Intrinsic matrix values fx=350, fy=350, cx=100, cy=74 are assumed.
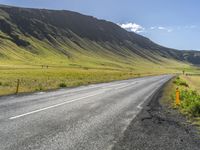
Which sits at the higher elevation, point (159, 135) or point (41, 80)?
point (159, 135)

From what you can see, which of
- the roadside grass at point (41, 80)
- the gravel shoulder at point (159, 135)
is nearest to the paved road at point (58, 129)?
the gravel shoulder at point (159, 135)

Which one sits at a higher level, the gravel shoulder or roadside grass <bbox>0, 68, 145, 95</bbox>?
the gravel shoulder

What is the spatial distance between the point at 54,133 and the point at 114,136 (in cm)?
175

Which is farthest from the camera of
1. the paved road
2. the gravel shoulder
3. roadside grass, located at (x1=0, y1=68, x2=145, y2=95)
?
roadside grass, located at (x1=0, y1=68, x2=145, y2=95)

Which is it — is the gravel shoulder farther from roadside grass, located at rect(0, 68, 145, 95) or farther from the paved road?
roadside grass, located at rect(0, 68, 145, 95)

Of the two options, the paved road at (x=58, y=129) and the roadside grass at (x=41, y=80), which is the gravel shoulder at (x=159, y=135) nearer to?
the paved road at (x=58, y=129)

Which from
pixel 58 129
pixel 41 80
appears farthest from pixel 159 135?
pixel 41 80

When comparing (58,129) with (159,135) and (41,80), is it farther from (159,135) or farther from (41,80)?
(41,80)

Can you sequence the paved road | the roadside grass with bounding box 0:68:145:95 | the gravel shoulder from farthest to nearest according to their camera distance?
the roadside grass with bounding box 0:68:145:95 < the gravel shoulder < the paved road

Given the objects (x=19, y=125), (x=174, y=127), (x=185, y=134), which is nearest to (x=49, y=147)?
(x=19, y=125)

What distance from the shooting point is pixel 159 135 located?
34.9ft

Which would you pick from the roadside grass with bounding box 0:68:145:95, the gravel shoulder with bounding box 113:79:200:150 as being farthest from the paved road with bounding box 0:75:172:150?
the roadside grass with bounding box 0:68:145:95

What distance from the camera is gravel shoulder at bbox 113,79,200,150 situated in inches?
356

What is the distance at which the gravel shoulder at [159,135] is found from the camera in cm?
905
